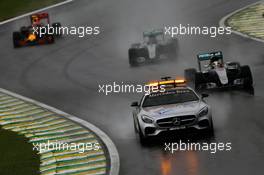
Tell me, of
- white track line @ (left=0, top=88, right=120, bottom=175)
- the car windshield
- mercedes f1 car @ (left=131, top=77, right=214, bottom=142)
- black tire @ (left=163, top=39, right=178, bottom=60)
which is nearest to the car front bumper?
mercedes f1 car @ (left=131, top=77, right=214, bottom=142)

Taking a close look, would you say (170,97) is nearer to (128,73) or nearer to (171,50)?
(128,73)

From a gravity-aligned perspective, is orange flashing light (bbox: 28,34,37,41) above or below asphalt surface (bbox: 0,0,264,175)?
above

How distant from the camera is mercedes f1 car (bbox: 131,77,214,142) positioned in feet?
67.7

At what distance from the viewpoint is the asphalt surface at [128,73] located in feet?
62.8

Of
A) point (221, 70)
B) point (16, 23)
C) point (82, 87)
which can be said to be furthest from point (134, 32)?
point (221, 70)

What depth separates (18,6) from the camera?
178ft

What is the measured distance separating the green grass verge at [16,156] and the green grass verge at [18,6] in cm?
2884

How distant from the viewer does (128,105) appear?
90.3 feet

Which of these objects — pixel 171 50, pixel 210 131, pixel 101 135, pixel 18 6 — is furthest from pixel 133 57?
pixel 18 6

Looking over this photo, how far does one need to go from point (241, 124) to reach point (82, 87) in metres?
10.8

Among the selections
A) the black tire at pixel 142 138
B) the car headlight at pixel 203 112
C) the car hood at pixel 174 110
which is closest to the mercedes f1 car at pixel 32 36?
the car hood at pixel 174 110

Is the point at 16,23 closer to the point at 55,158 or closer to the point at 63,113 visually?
the point at 63,113

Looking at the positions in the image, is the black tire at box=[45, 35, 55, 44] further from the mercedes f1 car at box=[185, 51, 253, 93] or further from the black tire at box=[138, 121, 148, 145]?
the black tire at box=[138, 121, 148, 145]

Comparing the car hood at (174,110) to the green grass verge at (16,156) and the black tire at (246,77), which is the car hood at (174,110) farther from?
the black tire at (246,77)
